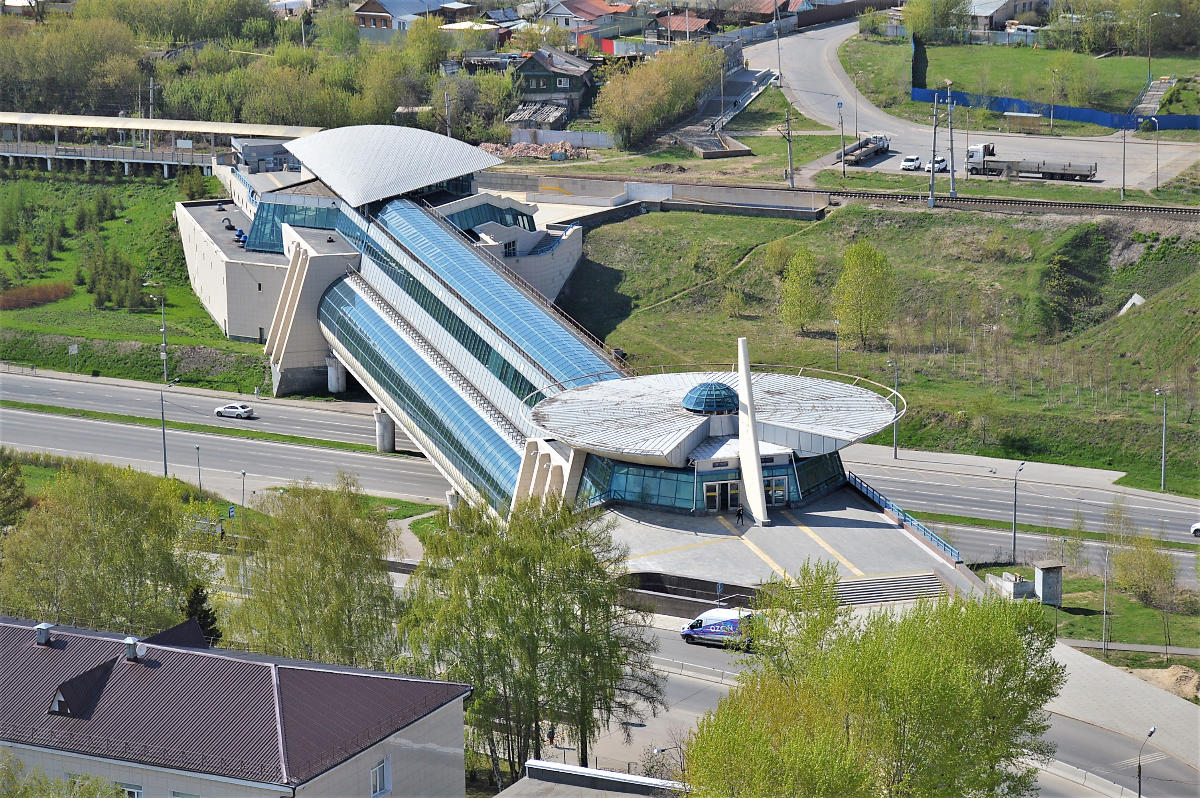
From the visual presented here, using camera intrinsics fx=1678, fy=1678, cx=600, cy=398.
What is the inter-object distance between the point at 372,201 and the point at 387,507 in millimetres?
33471

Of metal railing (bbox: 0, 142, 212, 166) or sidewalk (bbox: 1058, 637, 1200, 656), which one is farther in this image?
metal railing (bbox: 0, 142, 212, 166)

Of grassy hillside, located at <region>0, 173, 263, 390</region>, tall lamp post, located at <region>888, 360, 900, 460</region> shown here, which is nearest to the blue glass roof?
grassy hillside, located at <region>0, 173, 263, 390</region>

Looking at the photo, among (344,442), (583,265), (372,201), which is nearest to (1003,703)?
(344,442)

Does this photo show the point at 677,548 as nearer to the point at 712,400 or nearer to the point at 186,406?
the point at 712,400

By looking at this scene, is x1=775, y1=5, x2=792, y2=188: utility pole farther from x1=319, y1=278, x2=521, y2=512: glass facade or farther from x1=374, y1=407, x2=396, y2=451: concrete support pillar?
x1=374, y1=407, x2=396, y2=451: concrete support pillar

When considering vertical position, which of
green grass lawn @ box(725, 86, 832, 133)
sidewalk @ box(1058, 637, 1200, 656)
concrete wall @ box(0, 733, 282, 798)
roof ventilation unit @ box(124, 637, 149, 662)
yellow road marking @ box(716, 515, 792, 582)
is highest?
green grass lawn @ box(725, 86, 832, 133)

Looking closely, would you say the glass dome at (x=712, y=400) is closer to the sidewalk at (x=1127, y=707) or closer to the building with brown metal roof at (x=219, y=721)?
the sidewalk at (x=1127, y=707)

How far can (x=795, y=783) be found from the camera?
45.5 meters

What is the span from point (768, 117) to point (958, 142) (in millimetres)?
22239

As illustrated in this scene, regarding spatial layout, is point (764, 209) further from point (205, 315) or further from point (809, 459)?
point (809, 459)

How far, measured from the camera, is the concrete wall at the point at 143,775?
4925cm

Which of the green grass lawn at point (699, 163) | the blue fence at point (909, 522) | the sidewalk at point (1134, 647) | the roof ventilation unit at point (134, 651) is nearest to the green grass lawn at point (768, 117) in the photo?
the green grass lawn at point (699, 163)

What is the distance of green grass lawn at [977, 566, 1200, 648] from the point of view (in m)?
78.6

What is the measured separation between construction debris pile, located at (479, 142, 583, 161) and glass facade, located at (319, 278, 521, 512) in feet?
173
